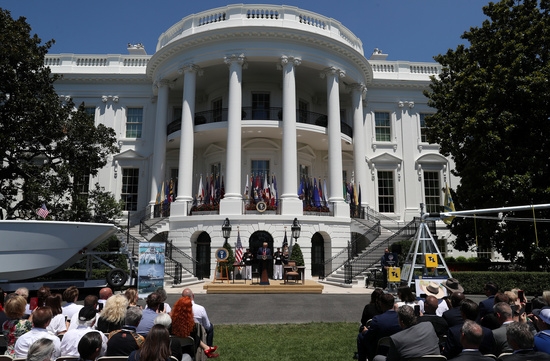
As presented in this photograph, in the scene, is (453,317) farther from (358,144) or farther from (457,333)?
(358,144)

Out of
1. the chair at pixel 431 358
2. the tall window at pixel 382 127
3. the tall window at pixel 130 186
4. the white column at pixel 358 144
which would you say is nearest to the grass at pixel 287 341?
the chair at pixel 431 358

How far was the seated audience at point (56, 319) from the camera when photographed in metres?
5.10

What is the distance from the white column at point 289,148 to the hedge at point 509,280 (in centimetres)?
843

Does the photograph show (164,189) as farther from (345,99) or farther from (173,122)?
(345,99)

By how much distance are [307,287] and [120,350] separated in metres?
12.8

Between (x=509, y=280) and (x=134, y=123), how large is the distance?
24.2 metres

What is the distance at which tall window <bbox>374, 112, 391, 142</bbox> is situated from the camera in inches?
1132

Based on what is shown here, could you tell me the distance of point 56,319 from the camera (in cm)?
516

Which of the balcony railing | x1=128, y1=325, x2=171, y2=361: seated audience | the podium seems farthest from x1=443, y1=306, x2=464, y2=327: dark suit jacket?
the balcony railing

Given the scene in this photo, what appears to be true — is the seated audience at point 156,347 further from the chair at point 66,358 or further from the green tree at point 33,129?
the green tree at point 33,129

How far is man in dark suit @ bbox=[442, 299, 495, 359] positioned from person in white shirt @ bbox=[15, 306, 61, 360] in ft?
14.0

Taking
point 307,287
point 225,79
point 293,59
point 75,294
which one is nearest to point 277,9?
point 293,59

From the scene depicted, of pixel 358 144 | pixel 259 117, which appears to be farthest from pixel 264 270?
pixel 358 144

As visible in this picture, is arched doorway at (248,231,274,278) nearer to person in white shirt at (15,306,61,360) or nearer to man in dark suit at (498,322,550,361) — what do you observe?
person in white shirt at (15,306,61,360)
